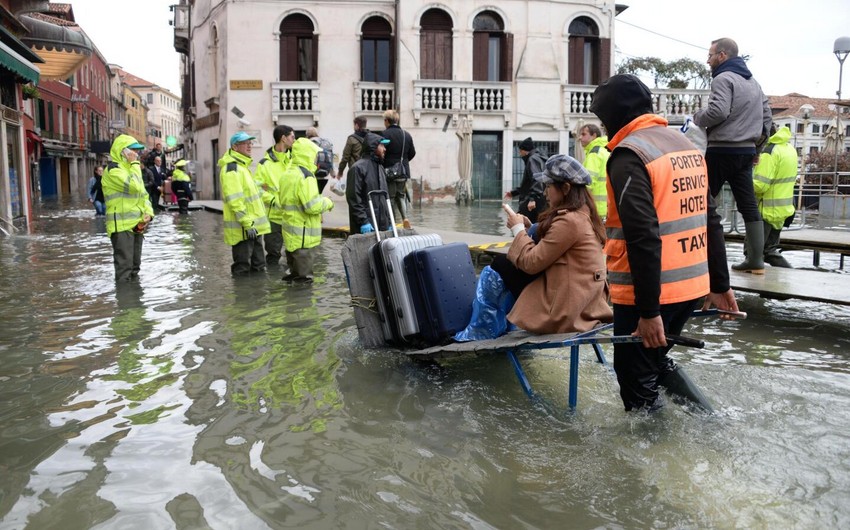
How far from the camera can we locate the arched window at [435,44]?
26703 millimetres

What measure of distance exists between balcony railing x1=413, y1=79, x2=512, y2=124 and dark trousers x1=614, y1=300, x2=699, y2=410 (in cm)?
2309

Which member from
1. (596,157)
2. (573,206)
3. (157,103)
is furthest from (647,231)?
(157,103)

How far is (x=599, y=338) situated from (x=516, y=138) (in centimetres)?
2399

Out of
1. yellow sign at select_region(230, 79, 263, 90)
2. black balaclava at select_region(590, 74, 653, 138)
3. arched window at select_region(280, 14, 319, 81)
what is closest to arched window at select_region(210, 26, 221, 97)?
yellow sign at select_region(230, 79, 263, 90)

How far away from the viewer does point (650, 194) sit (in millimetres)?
3746

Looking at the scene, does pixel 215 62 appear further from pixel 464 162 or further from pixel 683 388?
pixel 683 388

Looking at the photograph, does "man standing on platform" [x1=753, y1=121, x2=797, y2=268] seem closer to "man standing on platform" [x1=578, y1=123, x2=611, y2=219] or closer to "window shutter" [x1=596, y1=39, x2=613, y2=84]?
"man standing on platform" [x1=578, y1=123, x2=611, y2=219]

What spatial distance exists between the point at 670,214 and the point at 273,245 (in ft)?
26.5

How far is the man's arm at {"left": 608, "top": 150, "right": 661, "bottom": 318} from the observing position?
3.68 meters

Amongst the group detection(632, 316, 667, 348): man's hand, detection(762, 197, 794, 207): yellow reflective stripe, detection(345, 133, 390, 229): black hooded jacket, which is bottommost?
detection(632, 316, 667, 348): man's hand

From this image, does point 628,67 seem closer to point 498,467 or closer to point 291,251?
point 291,251

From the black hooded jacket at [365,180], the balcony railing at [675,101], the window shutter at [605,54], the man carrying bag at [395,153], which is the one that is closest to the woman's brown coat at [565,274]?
the black hooded jacket at [365,180]

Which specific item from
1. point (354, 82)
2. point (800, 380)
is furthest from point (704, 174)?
point (354, 82)

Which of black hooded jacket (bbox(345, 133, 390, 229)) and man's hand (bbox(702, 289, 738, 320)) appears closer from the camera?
man's hand (bbox(702, 289, 738, 320))
